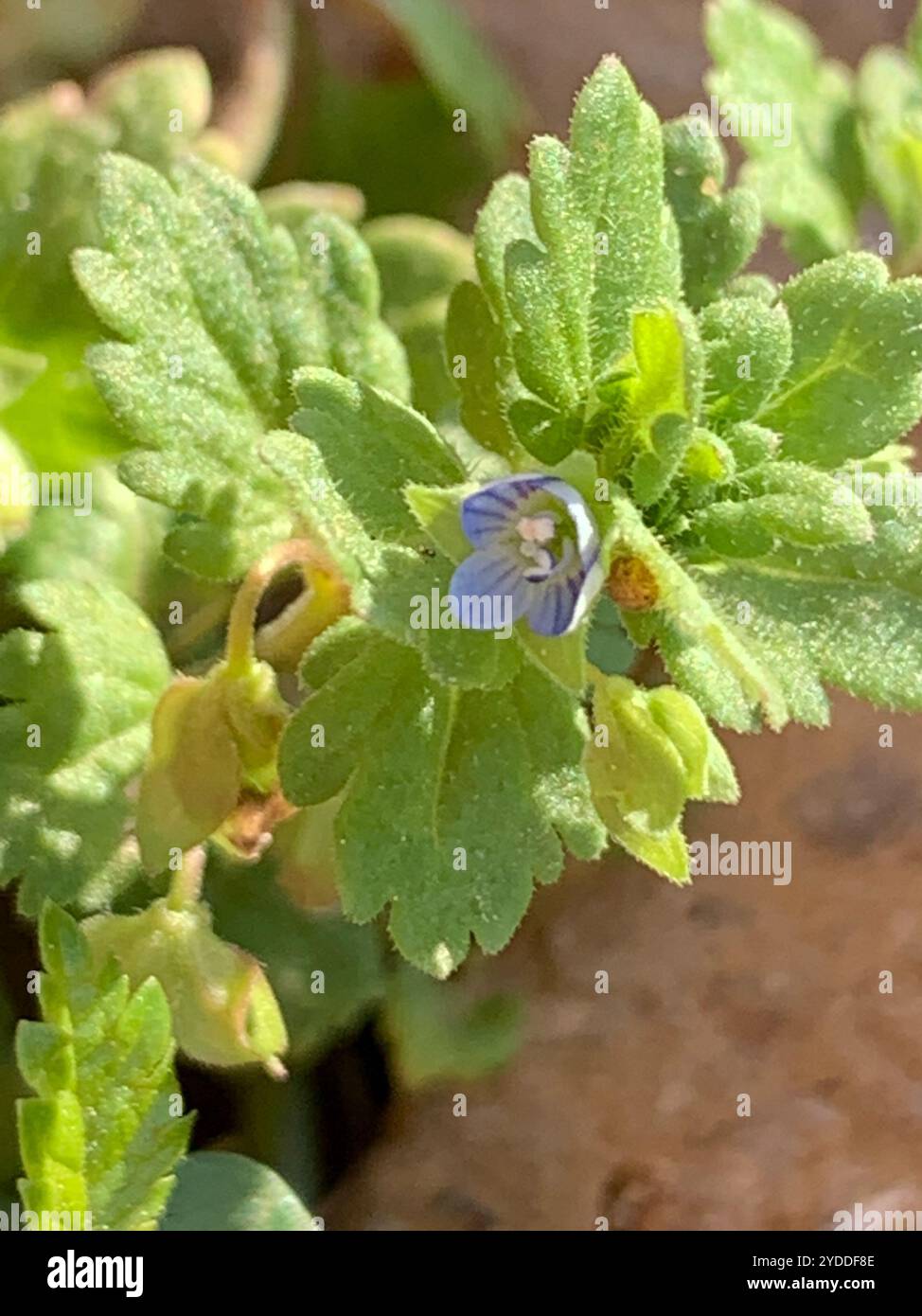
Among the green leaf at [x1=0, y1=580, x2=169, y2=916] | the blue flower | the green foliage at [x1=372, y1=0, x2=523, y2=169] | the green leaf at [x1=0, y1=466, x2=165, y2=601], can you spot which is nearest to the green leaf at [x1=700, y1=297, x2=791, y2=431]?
the blue flower

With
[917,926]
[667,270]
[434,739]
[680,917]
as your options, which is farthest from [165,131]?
[917,926]

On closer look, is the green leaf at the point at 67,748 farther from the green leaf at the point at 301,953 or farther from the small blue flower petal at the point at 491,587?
the small blue flower petal at the point at 491,587

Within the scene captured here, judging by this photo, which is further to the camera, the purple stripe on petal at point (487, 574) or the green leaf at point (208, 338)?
the green leaf at point (208, 338)

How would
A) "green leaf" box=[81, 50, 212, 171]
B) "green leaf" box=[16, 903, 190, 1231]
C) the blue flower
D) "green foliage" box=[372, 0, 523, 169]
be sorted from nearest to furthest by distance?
the blue flower, "green leaf" box=[16, 903, 190, 1231], "green leaf" box=[81, 50, 212, 171], "green foliage" box=[372, 0, 523, 169]

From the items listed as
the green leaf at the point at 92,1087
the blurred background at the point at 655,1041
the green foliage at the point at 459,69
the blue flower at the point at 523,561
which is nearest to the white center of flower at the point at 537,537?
the blue flower at the point at 523,561

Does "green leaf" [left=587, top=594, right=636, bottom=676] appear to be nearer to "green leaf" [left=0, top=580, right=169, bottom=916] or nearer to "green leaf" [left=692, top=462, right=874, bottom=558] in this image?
"green leaf" [left=692, top=462, right=874, bottom=558]
